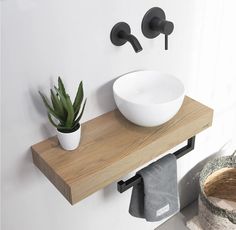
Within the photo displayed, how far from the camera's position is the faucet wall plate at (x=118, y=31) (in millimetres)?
996

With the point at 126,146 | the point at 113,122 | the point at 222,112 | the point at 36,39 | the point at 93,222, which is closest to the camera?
the point at 36,39

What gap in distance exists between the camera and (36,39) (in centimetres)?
86

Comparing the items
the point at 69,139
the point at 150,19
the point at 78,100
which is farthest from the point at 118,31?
the point at 69,139

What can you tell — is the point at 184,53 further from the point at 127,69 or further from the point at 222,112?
the point at 222,112

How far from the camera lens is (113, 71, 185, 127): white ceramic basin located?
3.15ft

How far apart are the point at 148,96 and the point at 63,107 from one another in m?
0.29

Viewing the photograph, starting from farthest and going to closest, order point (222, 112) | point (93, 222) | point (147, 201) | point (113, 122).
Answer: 1. point (222, 112)
2. point (93, 222)
3. point (147, 201)
4. point (113, 122)

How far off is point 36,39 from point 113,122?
35 cm

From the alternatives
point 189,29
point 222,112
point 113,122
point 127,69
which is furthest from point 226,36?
point 113,122

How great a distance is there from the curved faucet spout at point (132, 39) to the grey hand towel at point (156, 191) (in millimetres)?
406

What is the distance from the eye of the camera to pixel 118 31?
1.00m

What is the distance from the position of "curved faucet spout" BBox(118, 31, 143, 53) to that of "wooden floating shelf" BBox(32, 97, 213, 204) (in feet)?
0.75

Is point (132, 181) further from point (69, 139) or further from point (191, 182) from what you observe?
point (191, 182)

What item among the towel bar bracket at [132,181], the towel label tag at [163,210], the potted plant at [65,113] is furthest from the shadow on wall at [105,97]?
the towel label tag at [163,210]
